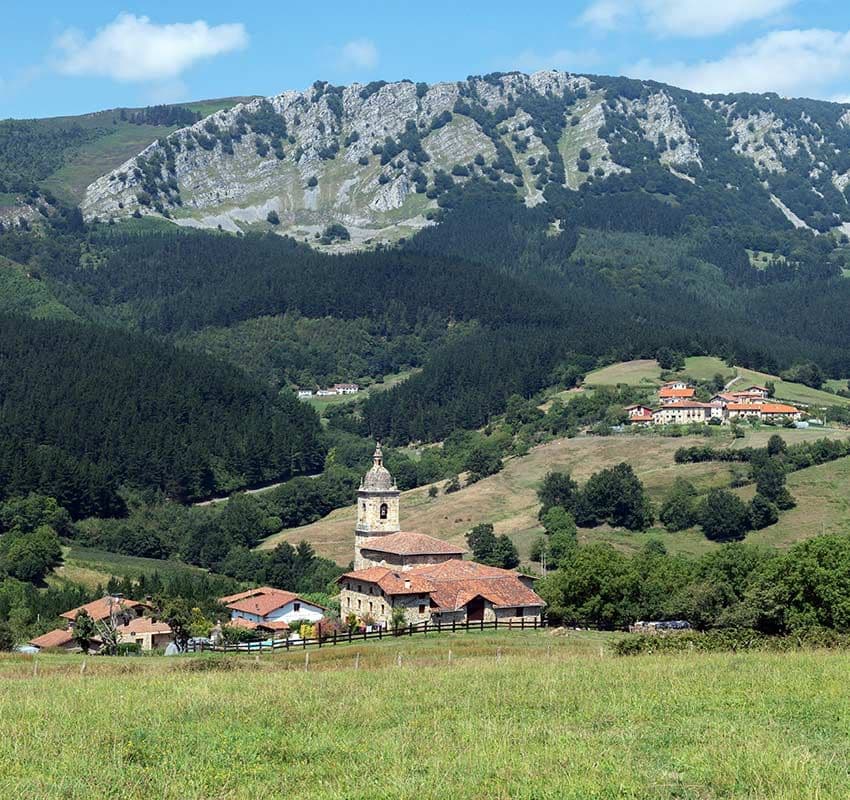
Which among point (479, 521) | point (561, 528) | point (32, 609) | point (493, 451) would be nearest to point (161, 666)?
point (32, 609)

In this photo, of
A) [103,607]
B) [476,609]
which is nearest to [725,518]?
[476,609]

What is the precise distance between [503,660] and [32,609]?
2202 inches

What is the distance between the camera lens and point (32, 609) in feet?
289

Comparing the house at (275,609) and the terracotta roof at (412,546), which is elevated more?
the terracotta roof at (412,546)

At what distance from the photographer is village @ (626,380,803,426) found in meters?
168

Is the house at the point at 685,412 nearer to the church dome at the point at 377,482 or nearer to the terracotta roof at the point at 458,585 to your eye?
the church dome at the point at 377,482

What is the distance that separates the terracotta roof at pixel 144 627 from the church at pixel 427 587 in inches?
483

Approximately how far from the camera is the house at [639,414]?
172700mm

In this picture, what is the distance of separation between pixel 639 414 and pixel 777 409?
61.0ft

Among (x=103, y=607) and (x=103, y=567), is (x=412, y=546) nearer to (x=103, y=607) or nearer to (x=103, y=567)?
(x=103, y=607)

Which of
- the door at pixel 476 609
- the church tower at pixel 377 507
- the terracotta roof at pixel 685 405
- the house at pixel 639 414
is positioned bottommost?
the door at pixel 476 609

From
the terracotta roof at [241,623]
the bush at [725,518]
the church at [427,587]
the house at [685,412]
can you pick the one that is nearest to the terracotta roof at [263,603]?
the terracotta roof at [241,623]

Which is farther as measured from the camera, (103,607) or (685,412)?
(685,412)

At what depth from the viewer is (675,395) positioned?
7072 inches
